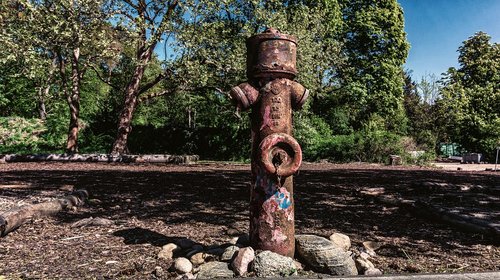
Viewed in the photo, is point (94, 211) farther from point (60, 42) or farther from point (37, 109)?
point (37, 109)

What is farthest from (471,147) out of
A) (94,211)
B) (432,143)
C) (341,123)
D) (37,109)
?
(37,109)

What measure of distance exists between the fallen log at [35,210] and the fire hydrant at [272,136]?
308 centimetres

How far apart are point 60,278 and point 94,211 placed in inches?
128

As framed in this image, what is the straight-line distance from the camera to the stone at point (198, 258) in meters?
3.64

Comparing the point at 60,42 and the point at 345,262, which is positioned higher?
the point at 60,42

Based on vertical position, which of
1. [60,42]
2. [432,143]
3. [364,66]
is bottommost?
[432,143]

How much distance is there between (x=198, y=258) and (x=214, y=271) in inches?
16.8

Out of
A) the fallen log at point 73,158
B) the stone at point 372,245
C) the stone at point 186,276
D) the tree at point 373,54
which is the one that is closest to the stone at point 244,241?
the stone at point 186,276

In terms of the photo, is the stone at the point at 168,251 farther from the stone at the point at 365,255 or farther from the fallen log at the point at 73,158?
the fallen log at the point at 73,158

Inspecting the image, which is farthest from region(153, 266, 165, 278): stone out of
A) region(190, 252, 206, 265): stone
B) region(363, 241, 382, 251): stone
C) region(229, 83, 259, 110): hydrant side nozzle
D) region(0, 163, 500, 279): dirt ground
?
region(363, 241, 382, 251): stone

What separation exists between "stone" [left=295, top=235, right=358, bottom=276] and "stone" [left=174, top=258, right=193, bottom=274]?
1034 mm

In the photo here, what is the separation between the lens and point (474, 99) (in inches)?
1373

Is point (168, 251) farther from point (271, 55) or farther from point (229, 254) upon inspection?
point (271, 55)

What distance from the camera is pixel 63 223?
547 cm
